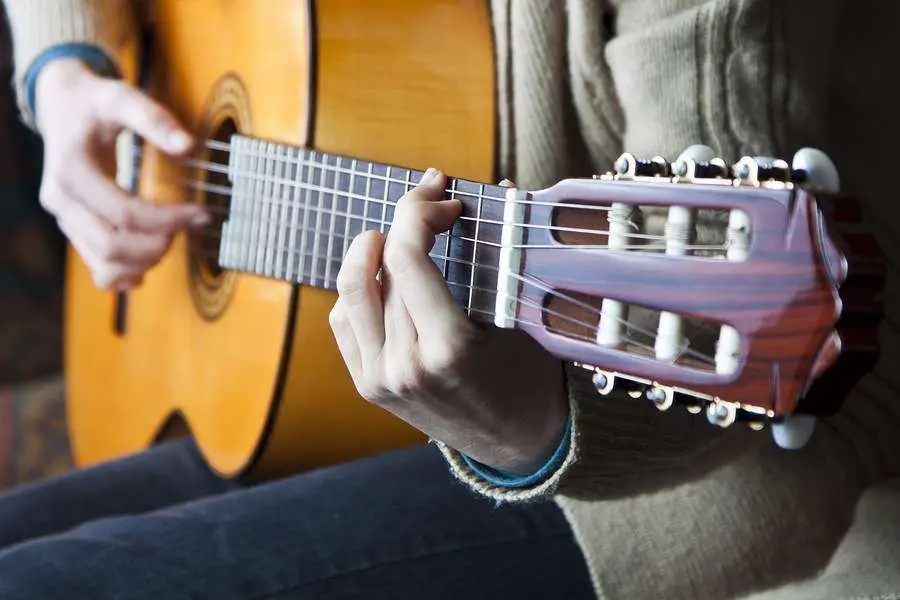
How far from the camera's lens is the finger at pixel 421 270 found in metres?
0.49

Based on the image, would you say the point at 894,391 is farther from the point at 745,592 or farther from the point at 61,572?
the point at 61,572

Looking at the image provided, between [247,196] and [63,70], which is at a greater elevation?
[63,70]

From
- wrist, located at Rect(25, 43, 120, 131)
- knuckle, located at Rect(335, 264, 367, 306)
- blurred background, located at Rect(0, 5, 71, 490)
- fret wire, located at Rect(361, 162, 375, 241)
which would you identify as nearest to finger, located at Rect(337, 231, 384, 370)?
knuckle, located at Rect(335, 264, 367, 306)

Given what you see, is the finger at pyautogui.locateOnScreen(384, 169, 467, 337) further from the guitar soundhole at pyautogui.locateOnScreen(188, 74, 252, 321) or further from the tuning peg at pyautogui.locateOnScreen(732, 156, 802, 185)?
the guitar soundhole at pyautogui.locateOnScreen(188, 74, 252, 321)

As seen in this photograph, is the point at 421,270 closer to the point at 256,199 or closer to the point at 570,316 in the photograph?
the point at 570,316

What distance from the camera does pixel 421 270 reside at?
49cm

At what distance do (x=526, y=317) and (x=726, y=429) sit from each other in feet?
0.69

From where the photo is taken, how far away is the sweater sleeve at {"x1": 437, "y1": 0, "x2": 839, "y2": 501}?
0.58 metres

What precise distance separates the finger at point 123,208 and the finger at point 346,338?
36 cm

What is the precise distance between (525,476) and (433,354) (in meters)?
0.14

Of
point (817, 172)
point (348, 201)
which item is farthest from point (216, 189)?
point (817, 172)

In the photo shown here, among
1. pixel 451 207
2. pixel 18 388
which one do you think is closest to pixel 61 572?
pixel 451 207

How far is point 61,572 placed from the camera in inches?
26.7

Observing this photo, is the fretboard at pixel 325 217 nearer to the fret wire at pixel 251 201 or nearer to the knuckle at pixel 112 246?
the fret wire at pixel 251 201
